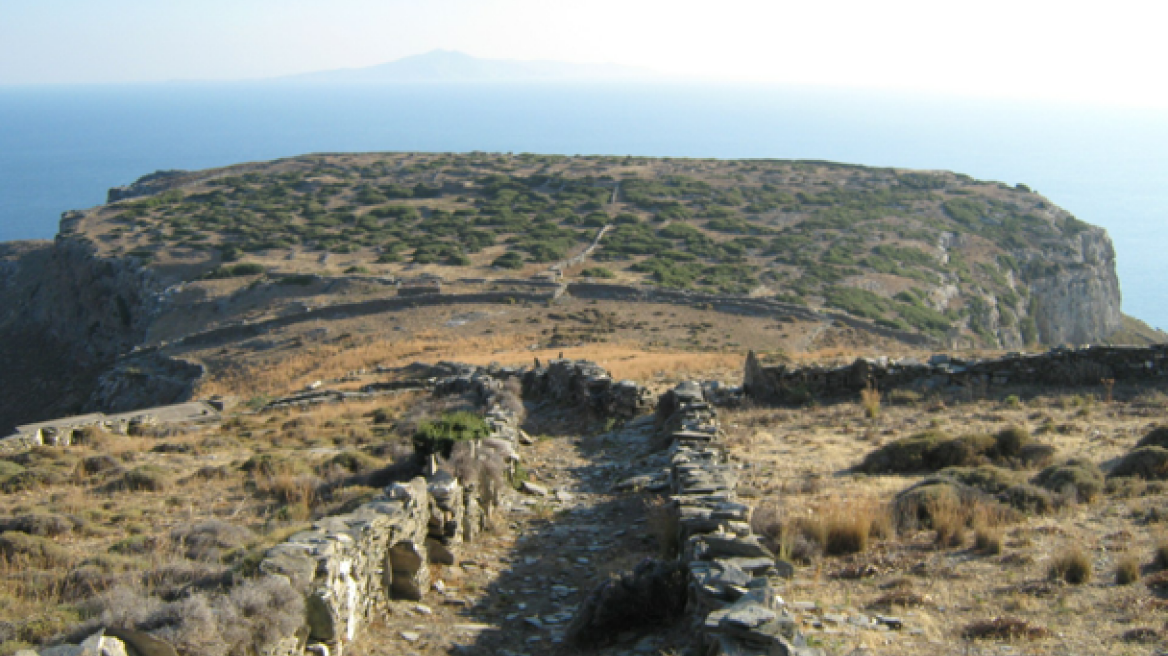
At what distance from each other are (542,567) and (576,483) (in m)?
3.77

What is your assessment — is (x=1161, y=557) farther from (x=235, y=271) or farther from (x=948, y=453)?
(x=235, y=271)

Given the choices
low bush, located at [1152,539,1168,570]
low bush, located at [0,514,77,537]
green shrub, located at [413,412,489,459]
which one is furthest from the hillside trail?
low bush, located at [0,514,77,537]

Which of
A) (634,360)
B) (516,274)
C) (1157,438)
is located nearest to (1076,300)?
(516,274)

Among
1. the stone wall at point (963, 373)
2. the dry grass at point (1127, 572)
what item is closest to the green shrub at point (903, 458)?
the dry grass at point (1127, 572)

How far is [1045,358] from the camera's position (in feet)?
57.8

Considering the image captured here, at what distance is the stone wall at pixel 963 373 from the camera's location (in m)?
17.1

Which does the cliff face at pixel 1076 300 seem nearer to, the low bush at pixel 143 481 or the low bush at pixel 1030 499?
the low bush at pixel 1030 499

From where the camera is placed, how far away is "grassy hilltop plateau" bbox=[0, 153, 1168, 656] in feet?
23.6

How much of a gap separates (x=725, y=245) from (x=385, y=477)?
1754 inches

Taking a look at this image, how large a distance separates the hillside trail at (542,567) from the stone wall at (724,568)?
56 centimetres

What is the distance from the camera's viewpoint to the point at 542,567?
1026cm

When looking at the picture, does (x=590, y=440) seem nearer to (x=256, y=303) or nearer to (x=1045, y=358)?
(x=1045, y=358)

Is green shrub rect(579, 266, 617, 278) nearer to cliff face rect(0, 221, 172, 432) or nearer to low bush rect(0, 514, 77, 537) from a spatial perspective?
cliff face rect(0, 221, 172, 432)

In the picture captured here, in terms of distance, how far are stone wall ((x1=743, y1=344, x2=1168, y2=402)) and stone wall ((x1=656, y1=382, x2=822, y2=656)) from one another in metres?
5.68
